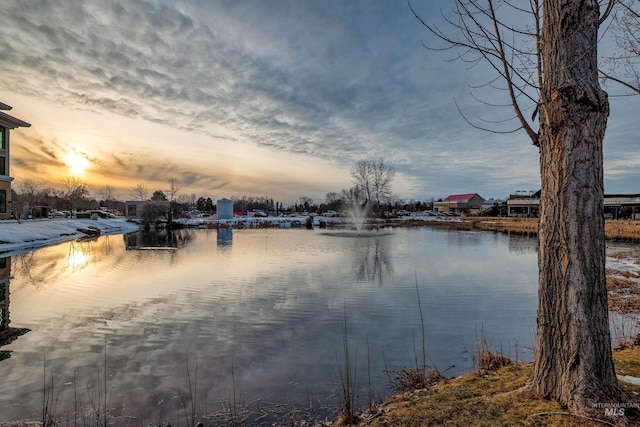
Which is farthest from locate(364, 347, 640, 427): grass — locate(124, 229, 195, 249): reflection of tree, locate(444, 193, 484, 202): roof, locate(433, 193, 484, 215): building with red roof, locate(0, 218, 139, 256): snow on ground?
locate(444, 193, 484, 202): roof

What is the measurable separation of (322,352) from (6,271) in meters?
13.9

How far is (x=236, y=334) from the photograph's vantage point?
659cm

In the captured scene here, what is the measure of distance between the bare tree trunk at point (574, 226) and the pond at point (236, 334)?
2174 mm

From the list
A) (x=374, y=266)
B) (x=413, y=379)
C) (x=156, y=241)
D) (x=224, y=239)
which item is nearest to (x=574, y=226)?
(x=413, y=379)

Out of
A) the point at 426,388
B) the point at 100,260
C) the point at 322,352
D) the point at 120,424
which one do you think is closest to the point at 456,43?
the point at 426,388

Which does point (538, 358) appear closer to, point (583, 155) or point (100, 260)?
point (583, 155)

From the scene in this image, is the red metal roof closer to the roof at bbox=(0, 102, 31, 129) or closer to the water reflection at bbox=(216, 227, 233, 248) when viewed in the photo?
the water reflection at bbox=(216, 227, 233, 248)

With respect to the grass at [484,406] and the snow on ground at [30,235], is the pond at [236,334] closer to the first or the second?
the grass at [484,406]

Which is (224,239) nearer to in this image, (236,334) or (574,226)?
(236,334)

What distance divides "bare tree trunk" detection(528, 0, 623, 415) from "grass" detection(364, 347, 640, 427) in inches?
7.2

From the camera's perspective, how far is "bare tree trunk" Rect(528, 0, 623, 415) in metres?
2.79

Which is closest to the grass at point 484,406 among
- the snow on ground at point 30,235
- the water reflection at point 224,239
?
the water reflection at point 224,239

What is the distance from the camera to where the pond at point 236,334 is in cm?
429

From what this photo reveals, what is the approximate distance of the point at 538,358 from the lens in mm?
3078
